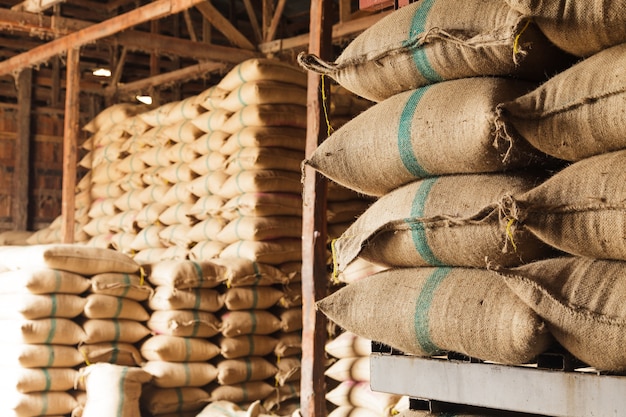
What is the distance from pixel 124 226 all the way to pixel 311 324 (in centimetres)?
388

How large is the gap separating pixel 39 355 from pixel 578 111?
4.93 metres

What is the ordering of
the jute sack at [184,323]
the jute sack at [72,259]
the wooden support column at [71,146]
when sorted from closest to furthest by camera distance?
the jute sack at [72,259] < the jute sack at [184,323] < the wooden support column at [71,146]

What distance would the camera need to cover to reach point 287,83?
7301 mm

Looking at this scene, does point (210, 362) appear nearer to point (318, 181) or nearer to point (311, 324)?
point (311, 324)

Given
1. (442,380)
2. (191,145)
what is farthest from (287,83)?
(442,380)

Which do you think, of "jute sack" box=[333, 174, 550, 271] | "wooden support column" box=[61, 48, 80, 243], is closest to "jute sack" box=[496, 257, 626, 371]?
"jute sack" box=[333, 174, 550, 271]

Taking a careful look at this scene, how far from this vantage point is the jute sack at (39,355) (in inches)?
244

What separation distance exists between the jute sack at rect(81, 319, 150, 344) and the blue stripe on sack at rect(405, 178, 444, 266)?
429 cm

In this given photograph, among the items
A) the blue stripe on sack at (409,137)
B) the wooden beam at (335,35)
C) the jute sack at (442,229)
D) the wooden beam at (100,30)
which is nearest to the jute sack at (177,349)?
the wooden beam at (100,30)

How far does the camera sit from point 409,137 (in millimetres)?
2775

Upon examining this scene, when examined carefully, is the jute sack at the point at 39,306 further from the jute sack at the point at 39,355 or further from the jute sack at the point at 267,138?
the jute sack at the point at 267,138

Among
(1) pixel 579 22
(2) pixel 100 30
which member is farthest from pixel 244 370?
(1) pixel 579 22

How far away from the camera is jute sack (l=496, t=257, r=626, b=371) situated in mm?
2109

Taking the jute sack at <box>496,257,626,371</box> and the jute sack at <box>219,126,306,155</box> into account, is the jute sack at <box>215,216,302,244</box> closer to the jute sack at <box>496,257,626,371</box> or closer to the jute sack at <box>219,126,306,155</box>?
the jute sack at <box>219,126,306,155</box>
